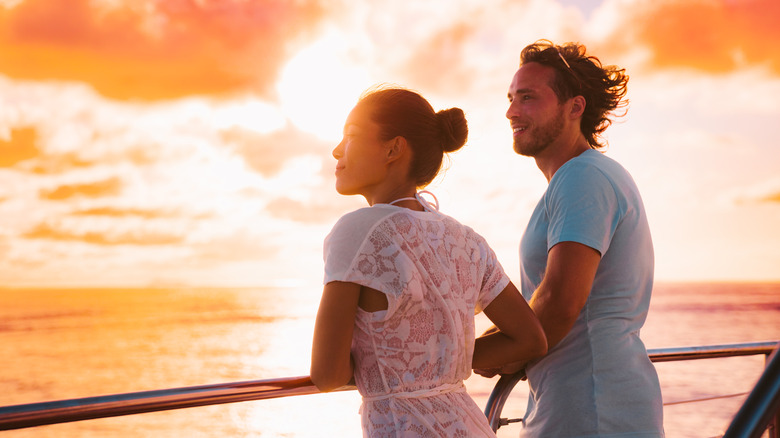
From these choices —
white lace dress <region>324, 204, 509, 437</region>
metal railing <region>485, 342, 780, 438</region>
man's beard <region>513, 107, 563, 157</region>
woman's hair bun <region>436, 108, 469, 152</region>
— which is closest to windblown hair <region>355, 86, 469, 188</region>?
woman's hair bun <region>436, 108, 469, 152</region>

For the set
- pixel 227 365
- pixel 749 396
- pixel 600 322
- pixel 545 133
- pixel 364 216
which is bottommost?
pixel 749 396

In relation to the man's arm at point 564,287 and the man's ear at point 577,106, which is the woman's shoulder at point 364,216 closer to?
the man's arm at point 564,287

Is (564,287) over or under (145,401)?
over

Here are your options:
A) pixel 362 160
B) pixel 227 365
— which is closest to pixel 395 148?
pixel 362 160

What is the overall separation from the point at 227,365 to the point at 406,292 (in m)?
25.6

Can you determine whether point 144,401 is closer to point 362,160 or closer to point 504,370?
point 362,160

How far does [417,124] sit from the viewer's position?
1336mm

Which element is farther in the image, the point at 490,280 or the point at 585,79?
the point at 585,79

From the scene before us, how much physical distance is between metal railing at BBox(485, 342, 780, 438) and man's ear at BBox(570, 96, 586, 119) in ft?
2.35

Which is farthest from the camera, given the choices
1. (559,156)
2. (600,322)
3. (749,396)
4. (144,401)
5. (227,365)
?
(227,365)

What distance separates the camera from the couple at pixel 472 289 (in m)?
1.18

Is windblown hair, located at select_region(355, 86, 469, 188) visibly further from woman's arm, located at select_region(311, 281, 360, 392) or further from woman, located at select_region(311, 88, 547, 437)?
woman's arm, located at select_region(311, 281, 360, 392)

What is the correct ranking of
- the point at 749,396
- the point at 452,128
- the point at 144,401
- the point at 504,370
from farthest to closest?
the point at 504,370
the point at 452,128
the point at 144,401
the point at 749,396

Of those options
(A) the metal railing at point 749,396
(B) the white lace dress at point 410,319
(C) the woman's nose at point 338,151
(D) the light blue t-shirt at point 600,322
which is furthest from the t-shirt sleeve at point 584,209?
(C) the woman's nose at point 338,151
